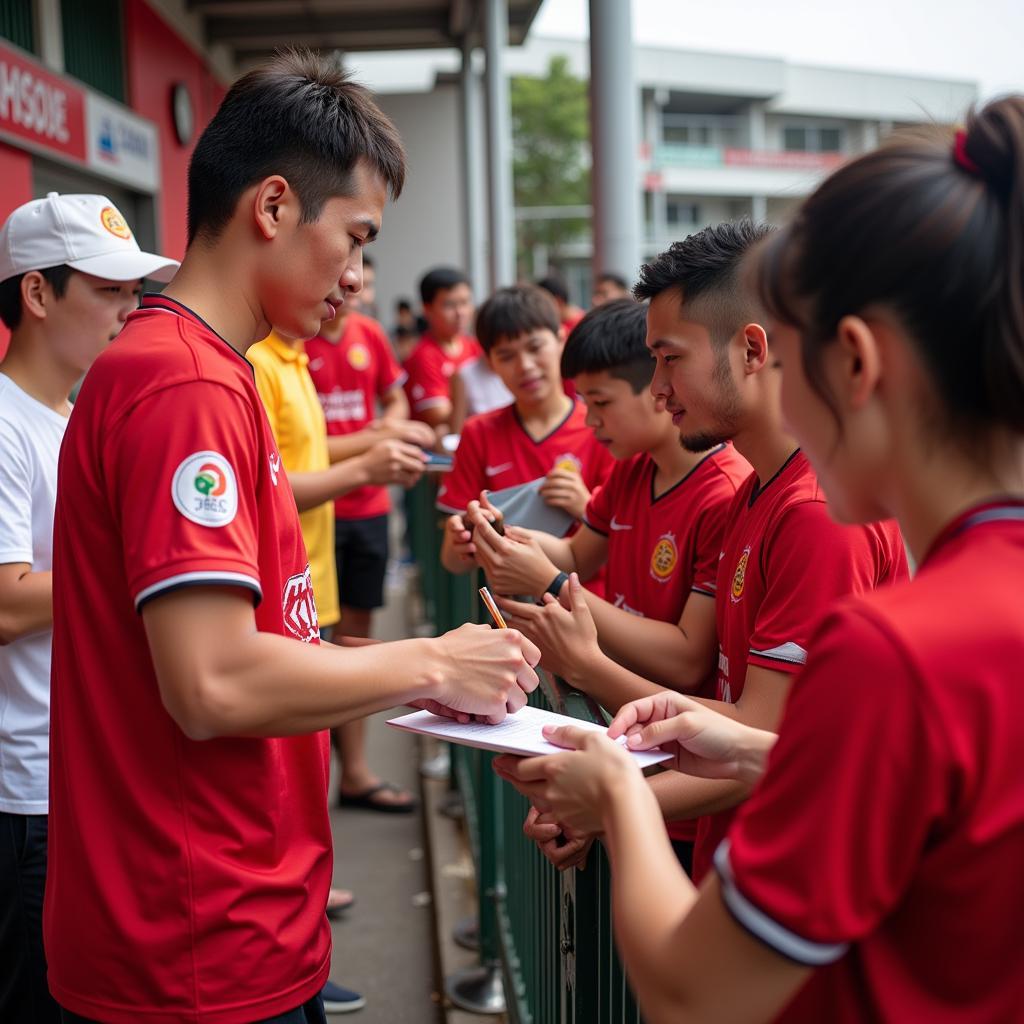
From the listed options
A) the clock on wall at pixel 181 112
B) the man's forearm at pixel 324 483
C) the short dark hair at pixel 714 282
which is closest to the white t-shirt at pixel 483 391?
the man's forearm at pixel 324 483

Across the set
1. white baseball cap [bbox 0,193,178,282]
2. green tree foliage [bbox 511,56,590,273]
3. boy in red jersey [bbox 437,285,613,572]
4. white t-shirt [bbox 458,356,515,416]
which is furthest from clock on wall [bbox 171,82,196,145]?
green tree foliage [bbox 511,56,590,273]

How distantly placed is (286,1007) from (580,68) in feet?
144

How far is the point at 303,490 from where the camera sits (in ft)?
11.9

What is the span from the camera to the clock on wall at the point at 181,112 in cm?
1030

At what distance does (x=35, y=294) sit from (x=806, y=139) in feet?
175

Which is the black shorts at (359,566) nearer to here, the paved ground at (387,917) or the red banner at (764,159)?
the paved ground at (387,917)

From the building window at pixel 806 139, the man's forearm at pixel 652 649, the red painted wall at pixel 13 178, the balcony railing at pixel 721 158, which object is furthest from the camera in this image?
the building window at pixel 806 139

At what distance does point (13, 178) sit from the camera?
6266 mm

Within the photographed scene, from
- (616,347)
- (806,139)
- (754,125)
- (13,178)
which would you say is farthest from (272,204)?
(806,139)

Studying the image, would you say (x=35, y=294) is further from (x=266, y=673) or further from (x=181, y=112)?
(x=181, y=112)

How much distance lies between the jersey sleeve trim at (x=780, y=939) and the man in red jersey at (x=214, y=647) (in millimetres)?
659

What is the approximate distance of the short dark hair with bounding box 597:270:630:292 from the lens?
5993 mm

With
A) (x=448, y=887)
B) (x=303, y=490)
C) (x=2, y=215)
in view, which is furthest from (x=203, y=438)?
(x=2, y=215)

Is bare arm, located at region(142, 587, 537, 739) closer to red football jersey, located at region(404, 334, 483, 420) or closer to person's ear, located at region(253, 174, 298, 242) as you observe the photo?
person's ear, located at region(253, 174, 298, 242)
